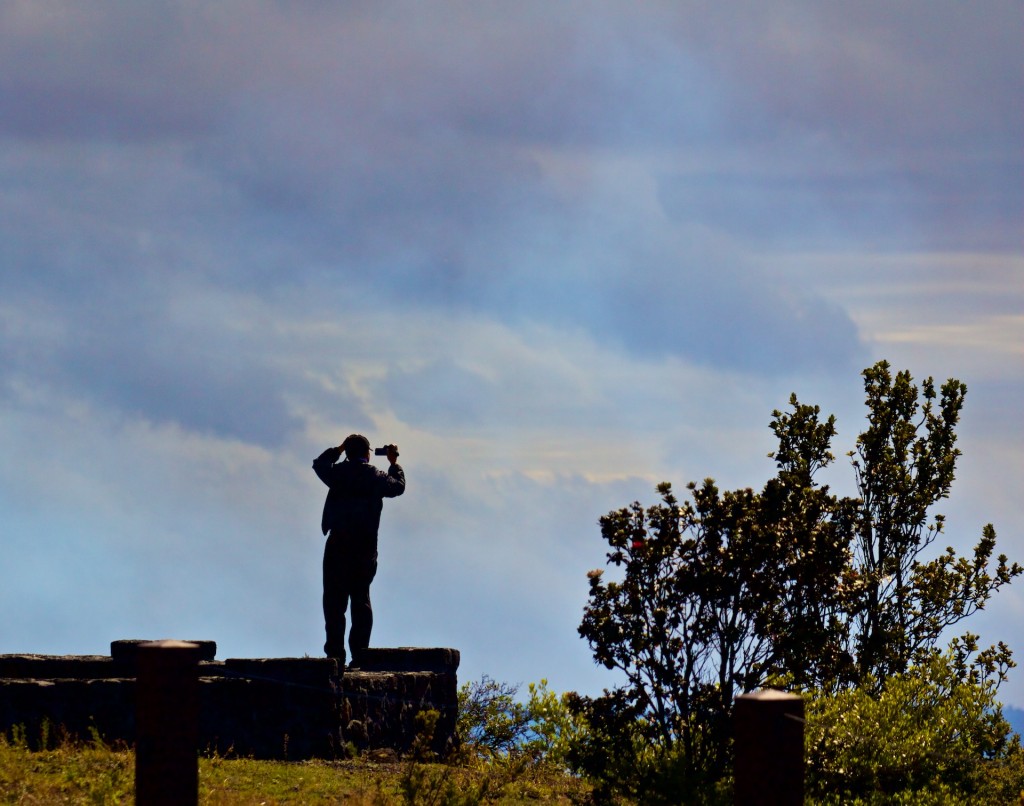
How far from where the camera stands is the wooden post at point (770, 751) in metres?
4.93

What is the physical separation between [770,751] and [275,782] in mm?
5604

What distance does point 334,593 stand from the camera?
13.7 m

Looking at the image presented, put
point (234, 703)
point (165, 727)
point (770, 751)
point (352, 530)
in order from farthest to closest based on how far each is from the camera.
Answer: point (352, 530), point (234, 703), point (165, 727), point (770, 751)

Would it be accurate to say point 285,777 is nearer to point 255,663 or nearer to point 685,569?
point 255,663

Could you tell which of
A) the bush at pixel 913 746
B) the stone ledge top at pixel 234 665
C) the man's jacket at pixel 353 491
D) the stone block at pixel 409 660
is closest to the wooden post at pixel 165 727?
the stone ledge top at pixel 234 665

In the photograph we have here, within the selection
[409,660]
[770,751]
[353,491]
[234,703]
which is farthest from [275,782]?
[770,751]

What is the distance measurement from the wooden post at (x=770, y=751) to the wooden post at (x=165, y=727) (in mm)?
2505

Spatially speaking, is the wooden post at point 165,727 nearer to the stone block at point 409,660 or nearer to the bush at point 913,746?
the bush at point 913,746

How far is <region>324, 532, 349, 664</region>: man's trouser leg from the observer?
1365 centimetres

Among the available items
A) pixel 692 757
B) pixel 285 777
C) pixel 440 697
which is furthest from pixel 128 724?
pixel 692 757

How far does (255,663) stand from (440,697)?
2445 mm

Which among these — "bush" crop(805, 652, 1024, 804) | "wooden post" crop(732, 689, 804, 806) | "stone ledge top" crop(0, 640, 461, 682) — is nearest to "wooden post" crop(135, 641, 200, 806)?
"wooden post" crop(732, 689, 804, 806)

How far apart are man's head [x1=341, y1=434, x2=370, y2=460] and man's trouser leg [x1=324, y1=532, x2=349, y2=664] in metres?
0.93

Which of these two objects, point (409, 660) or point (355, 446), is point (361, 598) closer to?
point (409, 660)
